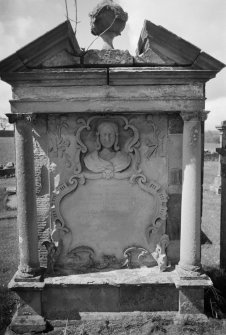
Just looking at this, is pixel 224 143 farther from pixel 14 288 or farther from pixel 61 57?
pixel 14 288

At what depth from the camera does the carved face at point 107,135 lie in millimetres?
4543

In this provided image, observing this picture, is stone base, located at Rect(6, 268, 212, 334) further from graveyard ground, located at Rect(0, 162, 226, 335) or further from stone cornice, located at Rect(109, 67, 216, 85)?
stone cornice, located at Rect(109, 67, 216, 85)

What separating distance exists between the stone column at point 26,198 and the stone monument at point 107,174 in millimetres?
14

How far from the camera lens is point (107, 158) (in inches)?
185

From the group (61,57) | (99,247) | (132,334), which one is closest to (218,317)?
(132,334)

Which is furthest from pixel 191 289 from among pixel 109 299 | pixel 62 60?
pixel 62 60

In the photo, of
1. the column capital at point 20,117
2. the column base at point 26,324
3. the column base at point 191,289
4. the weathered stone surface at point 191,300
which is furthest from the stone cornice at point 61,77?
the column base at point 26,324

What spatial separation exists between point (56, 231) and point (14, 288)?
3.04 feet

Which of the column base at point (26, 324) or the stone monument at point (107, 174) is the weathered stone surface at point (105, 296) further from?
the column base at point (26, 324)

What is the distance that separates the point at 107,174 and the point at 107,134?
1.87 feet

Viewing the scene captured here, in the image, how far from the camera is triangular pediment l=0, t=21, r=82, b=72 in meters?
3.99

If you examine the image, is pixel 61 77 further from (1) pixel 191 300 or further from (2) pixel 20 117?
(1) pixel 191 300

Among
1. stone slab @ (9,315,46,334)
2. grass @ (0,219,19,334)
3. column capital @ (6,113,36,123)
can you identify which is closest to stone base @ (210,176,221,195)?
grass @ (0,219,19,334)

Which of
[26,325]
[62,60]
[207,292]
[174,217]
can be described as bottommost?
[26,325]
